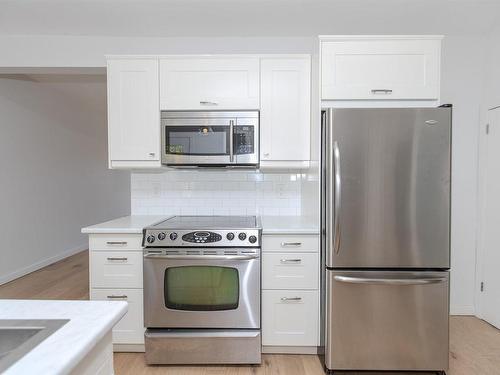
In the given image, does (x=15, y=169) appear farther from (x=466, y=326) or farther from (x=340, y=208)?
(x=466, y=326)

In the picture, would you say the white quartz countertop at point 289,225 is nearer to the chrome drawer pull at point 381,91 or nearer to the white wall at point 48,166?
the chrome drawer pull at point 381,91

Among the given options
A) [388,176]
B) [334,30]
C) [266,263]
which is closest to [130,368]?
[266,263]

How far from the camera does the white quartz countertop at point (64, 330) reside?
0.64 m

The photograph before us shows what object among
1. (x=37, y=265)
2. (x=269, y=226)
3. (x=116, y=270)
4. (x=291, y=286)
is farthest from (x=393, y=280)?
(x=37, y=265)

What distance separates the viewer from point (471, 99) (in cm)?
288

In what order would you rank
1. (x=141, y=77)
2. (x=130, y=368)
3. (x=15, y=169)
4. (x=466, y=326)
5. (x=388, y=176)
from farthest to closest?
1. (x=15, y=169)
2. (x=466, y=326)
3. (x=141, y=77)
4. (x=130, y=368)
5. (x=388, y=176)

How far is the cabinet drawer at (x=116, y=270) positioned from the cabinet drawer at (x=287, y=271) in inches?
35.7

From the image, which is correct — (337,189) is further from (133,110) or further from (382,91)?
(133,110)

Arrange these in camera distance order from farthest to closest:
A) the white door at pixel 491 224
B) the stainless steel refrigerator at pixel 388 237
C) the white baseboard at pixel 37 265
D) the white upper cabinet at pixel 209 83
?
1. the white baseboard at pixel 37 265
2. the white door at pixel 491 224
3. the white upper cabinet at pixel 209 83
4. the stainless steel refrigerator at pixel 388 237

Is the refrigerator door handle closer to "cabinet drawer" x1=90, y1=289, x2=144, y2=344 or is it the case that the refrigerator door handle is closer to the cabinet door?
"cabinet drawer" x1=90, y1=289, x2=144, y2=344

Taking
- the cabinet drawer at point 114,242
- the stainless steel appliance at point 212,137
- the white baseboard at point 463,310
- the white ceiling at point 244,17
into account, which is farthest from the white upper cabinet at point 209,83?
the white baseboard at point 463,310

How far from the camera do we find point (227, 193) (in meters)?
3.01

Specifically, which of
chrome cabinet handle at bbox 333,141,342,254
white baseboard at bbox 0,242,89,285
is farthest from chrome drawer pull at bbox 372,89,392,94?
A: white baseboard at bbox 0,242,89,285

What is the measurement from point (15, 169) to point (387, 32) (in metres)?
4.48
